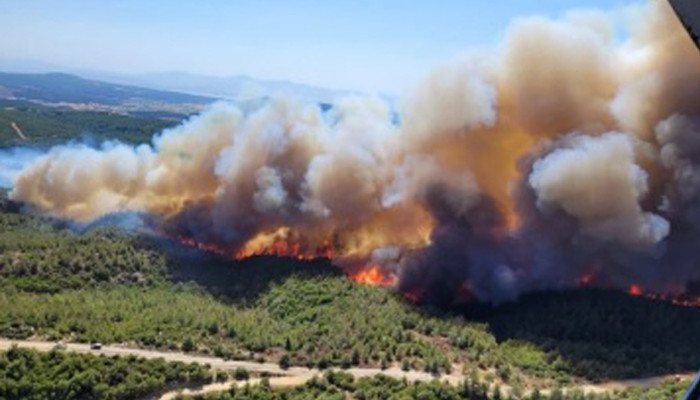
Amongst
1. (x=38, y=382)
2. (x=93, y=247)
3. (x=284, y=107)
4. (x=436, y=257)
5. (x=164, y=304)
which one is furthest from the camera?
(x=284, y=107)

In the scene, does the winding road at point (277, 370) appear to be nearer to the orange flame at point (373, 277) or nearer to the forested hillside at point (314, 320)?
the forested hillside at point (314, 320)

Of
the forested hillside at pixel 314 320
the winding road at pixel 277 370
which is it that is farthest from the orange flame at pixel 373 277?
the winding road at pixel 277 370

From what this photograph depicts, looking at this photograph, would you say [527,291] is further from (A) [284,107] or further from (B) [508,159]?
(A) [284,107]

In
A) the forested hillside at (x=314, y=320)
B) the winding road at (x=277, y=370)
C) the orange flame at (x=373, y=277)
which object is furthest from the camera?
the orange flame at (x=373, y=277)

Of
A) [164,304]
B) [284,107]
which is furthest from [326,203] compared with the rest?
[164,304]

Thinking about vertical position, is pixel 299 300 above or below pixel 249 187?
below

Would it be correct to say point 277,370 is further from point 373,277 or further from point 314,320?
point 373,277

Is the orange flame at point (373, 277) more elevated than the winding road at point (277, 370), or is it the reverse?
the orange flame at point (373, 277)

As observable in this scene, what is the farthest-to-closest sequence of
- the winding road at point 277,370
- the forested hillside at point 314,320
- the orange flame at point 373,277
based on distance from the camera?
the orange flame at point 373,277, the forested hillside at point 314,320, the winding road at point 277,370

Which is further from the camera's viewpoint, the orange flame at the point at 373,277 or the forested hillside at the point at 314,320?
the orange flame at the point at 373,277

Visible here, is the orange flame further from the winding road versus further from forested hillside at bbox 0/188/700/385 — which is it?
the winding road

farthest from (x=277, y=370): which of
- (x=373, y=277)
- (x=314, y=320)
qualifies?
(x=373, y=277)
